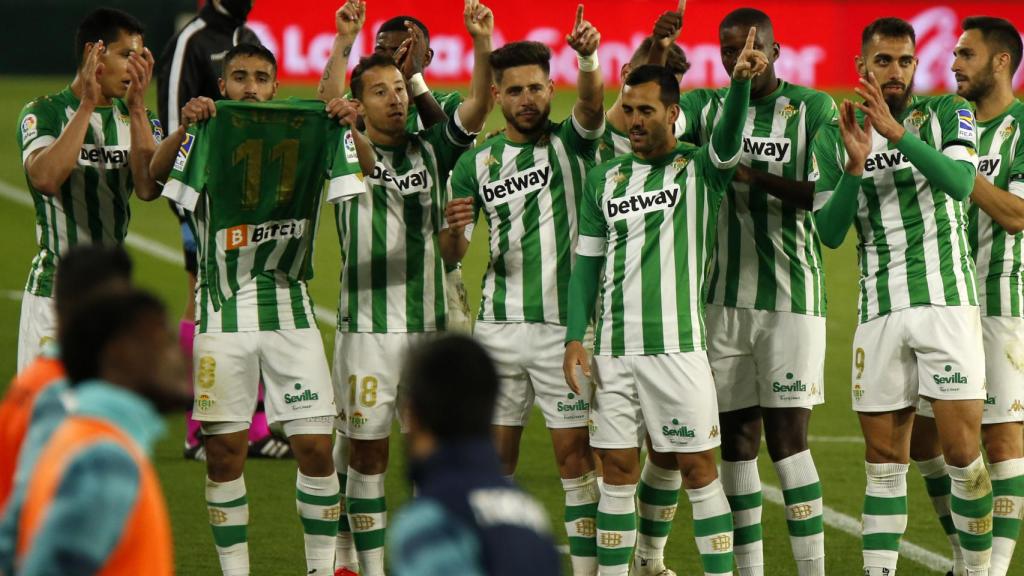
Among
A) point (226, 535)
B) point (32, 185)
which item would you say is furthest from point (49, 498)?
point (32, 185)

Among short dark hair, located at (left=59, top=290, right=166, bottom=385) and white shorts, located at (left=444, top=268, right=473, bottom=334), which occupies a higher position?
short dark hair, located at (left=59, top=290, right=166, bottom=385)

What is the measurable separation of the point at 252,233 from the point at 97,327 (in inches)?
114

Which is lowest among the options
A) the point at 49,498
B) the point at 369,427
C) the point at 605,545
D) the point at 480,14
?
the point at 605,545

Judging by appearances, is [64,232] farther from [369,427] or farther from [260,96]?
[369,427]

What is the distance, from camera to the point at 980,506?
591 centimetres

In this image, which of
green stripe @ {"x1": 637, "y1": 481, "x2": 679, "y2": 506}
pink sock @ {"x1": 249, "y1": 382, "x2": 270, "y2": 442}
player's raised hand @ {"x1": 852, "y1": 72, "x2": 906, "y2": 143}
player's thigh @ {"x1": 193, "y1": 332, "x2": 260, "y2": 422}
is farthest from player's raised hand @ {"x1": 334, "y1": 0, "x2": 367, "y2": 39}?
pink sock @ {"x1": 249, "y1": 382, "x2": 270, "y2": 442}

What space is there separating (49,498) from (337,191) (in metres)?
3.17

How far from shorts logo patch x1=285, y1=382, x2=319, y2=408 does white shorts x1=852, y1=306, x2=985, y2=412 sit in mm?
2273

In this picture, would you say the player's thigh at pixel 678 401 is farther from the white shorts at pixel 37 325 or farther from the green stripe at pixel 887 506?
the white shorts at pixel 37 325

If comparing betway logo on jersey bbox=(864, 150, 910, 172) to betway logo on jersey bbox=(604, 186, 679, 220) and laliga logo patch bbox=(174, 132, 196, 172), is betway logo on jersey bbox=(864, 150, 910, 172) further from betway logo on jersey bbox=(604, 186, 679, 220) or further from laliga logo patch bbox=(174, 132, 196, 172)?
laliga logo patch bbox=(174, 132, 196, 172)

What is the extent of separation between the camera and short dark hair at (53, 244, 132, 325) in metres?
3.70

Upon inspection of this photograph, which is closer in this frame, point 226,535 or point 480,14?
point 226,535

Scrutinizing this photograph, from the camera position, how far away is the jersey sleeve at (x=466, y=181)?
6188 millimetres

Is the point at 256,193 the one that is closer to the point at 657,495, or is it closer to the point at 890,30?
the point at 657,495
